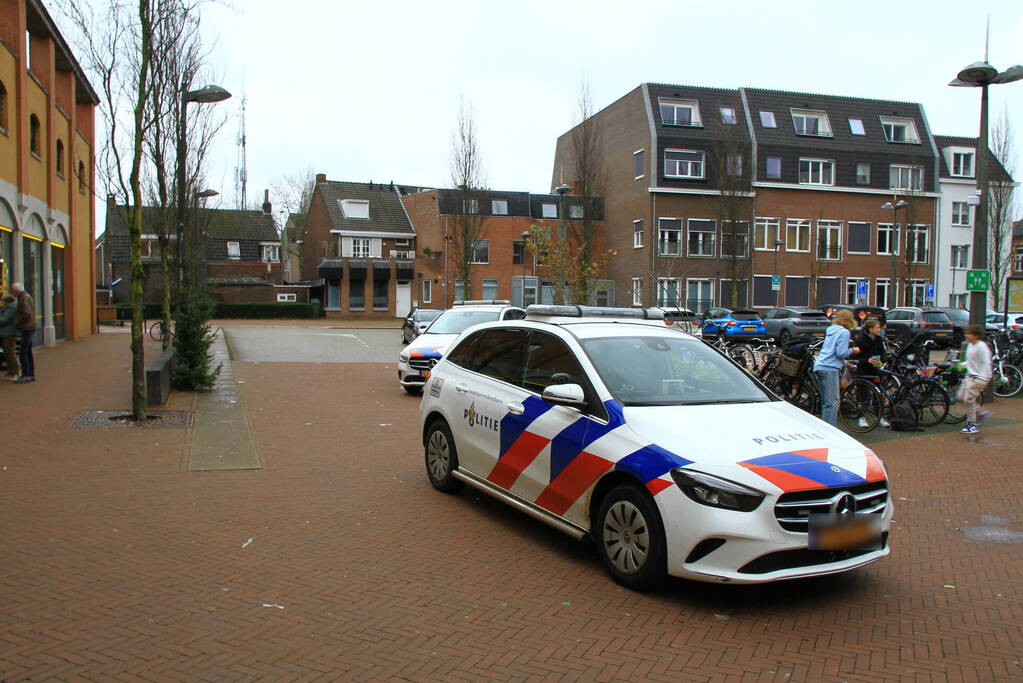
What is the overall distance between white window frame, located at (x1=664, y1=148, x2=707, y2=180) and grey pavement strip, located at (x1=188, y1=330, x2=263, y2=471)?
36486mm

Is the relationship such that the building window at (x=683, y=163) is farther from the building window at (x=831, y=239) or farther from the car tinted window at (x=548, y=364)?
the car tinted window at (x=548, y=364)

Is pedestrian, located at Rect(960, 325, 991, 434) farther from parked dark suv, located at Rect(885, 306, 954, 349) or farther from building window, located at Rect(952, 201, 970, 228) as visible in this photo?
building window, located at Rect(952, 201, 970, 228)

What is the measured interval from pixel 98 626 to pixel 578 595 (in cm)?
266

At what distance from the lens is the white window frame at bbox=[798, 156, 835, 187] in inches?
1906

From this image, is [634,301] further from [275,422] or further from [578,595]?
[578,595]

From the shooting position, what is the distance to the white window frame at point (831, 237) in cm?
4900

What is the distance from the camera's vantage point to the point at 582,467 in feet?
17.1

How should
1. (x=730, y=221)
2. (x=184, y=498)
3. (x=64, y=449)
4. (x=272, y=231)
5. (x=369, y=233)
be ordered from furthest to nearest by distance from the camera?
(x=272, y=231)
(x=369, y=233)
(x=730, y=221)
(x=64, y=449)
(x=184, y=498)

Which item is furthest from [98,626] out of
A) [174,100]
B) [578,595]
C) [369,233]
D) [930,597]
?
[369,233]

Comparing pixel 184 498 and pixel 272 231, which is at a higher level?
pixel 272 231

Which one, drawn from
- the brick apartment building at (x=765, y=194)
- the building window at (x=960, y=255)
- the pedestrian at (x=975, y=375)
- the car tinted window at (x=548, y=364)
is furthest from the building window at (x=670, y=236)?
the car tinted window at (x=548, y=364)

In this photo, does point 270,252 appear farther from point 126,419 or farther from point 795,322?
point 126,419

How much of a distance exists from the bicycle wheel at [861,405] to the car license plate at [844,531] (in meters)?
6.60

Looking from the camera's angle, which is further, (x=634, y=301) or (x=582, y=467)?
(x=634, y=301)
